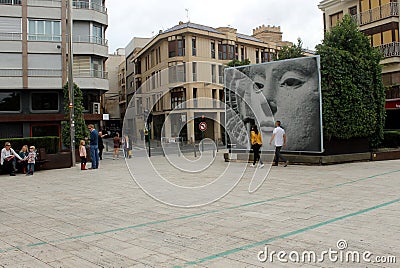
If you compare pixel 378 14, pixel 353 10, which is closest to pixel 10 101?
pixel 353 10

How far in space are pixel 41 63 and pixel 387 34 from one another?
1126 inches

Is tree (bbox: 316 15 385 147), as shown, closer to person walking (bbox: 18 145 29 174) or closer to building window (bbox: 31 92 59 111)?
person walking (bbox: 18 145 29 174)

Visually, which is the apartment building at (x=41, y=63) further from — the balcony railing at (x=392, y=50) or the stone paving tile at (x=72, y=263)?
the stone paving tile at (x=72, y=263)

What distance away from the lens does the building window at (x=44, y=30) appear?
3366 cm

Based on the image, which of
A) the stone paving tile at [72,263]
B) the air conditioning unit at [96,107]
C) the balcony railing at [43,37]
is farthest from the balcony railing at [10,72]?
the stone paving tile at [72,263]

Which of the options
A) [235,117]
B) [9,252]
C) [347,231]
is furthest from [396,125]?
[9,252]

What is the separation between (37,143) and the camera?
18.5m

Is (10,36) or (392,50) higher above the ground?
(10,36)

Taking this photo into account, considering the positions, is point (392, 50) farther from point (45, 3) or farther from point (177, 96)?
point (45, 3)

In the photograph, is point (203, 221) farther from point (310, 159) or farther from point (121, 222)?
point (310, 159)

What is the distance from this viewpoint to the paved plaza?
4.76m

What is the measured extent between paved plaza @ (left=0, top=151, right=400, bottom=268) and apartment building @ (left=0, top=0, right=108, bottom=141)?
24.5m

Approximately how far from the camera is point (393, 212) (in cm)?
696

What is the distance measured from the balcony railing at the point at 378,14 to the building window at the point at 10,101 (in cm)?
2841
